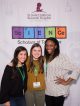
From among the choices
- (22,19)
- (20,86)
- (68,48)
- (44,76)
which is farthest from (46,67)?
(22,19)

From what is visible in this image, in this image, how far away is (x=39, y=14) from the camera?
11.1 ft

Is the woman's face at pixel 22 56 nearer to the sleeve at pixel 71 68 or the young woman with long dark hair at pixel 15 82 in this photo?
the young woman with long dark hair at pixel 15 82

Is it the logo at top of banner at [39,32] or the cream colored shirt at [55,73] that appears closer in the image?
the cream colored shirt at [55,73]

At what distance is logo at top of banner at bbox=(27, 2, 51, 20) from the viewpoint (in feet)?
11.1

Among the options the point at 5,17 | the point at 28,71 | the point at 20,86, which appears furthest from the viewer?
the point at 5,17

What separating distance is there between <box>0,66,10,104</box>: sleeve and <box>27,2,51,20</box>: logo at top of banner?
108cm

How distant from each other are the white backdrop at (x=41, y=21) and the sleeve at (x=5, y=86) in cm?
79

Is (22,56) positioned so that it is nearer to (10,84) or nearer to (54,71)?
(10,84)

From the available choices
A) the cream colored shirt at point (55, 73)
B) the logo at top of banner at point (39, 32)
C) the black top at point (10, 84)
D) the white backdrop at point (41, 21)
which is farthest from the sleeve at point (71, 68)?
the black top at point (10, 84)

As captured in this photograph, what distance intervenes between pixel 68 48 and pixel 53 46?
1.91ft

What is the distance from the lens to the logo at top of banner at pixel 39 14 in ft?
11.1

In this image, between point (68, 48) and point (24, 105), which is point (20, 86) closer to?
point (24, 105)

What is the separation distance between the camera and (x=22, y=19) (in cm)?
338

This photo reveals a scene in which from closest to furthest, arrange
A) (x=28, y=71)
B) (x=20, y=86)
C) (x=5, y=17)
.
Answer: (x=20, y=86) < (x=28, y=71) < (x=5, y=17)
